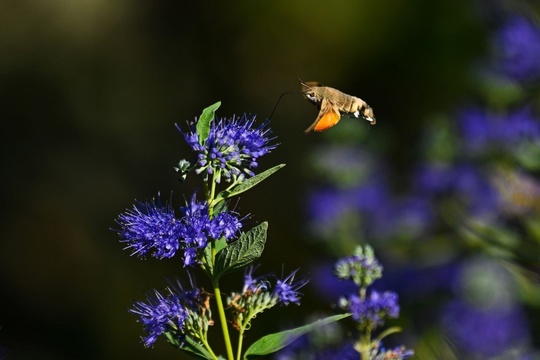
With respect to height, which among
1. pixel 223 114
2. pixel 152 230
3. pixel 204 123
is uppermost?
pixel 204 123

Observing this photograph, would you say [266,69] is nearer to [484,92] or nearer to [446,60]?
[446,60]

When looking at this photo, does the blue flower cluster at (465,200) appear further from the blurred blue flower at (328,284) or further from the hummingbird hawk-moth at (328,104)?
the hummingbird hawk-moth at (328,104)

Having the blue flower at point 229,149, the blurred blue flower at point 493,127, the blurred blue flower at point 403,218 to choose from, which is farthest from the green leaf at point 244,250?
the blurred blue flower at point 403,218

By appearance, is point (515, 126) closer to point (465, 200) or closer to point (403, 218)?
point (465, 200)

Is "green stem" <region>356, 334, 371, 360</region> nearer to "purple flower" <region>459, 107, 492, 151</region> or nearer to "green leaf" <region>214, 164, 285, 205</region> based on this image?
"green leaf" <region>214, 164, 285, 205</region>

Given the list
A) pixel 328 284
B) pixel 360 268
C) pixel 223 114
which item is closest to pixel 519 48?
pixel 328 284

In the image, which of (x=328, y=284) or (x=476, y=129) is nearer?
(x=476, y=129)

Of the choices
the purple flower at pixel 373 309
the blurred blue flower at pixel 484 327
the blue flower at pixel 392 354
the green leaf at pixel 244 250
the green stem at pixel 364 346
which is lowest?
the blurred blue flower at pixel 484 327
